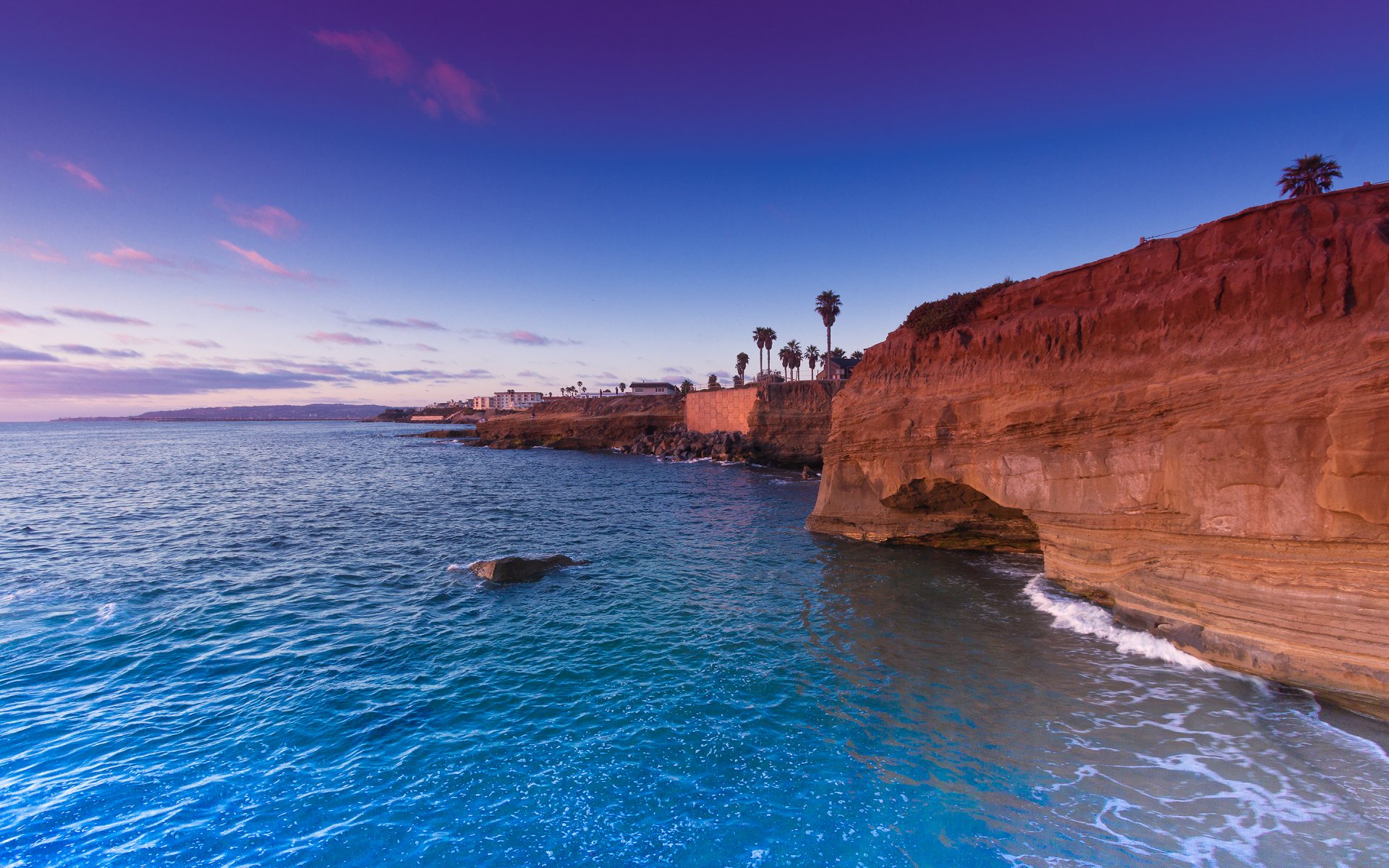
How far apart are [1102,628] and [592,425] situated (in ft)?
272

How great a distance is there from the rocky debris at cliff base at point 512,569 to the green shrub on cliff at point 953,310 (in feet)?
52.1

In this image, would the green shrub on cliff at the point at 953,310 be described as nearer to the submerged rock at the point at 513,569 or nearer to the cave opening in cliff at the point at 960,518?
the cave opening in cliff at the point at 960,518

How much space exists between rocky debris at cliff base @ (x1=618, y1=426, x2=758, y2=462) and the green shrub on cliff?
1659 inches

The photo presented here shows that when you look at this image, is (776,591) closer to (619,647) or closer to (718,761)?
(619,647)

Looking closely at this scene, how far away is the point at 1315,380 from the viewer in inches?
393

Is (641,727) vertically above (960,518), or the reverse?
(960,518)

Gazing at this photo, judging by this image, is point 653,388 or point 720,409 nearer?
A: point 720,409

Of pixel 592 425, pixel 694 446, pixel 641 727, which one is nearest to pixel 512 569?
pixel 641 727

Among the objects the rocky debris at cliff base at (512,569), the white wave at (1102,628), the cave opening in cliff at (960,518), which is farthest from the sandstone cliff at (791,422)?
the white wave at (1102,628)

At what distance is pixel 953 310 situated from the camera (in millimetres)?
19922

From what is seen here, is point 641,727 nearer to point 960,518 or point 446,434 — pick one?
point 960,518

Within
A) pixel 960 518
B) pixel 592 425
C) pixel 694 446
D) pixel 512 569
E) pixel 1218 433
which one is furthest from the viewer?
pixel 592 425

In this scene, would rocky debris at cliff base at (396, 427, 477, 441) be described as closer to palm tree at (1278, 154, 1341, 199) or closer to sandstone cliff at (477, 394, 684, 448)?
sandstone cliff at (477, 394, 684, 448)

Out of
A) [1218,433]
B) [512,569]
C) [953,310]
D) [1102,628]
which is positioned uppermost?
[953,310]
